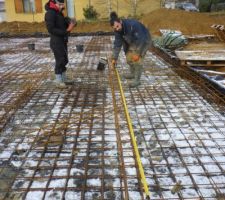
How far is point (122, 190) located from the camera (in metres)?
2.71

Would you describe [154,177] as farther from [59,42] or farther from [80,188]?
[59,42]

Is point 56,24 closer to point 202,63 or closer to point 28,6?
point 202,63

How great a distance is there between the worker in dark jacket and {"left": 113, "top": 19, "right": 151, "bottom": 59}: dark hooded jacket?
0.87m

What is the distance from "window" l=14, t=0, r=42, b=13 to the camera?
22031mm

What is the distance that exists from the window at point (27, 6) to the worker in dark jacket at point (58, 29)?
1798 cm

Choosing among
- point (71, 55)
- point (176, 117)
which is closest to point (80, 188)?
point (176, 117)

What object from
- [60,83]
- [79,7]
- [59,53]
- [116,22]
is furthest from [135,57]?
[79,7]

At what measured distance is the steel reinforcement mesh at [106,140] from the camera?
276 cm

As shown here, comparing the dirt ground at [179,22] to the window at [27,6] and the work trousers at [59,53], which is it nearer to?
the window at [27,6]

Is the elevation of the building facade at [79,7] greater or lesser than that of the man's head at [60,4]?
lesser

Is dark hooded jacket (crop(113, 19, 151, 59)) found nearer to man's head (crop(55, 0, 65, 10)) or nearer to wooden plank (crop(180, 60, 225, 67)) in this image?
man's head (crop(55, 0, 65, 10))

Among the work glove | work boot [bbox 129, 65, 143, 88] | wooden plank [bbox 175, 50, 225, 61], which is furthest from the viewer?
wooden plank [bbox 175, 50, 225, 61]

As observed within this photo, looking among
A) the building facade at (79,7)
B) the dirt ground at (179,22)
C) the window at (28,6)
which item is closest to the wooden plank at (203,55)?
the dirt ground at (179,22)

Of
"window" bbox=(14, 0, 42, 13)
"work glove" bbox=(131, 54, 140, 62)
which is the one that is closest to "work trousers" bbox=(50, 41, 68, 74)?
"work glove" bbox=(131, 54, 140, 62)
